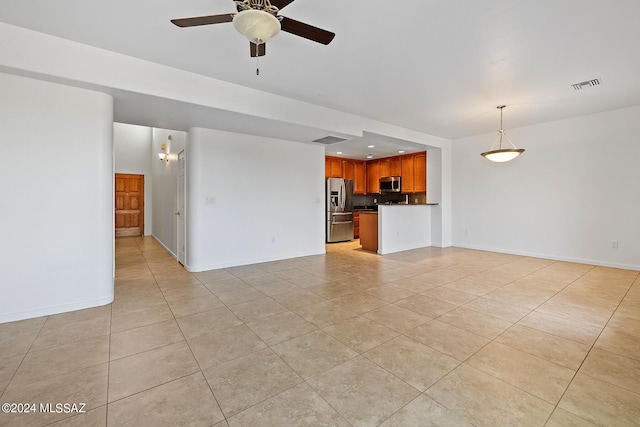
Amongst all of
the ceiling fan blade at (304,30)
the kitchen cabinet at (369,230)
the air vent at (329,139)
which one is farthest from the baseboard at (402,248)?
the ceiling fan blade at (304,30)

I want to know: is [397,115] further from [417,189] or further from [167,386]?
[167,386]

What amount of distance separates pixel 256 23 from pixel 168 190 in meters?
5.77

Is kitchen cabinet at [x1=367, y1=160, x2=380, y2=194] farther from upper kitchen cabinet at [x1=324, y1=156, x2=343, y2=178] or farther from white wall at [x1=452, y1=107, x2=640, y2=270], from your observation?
white wall at [x1=452, y1=107, x2=640, y2=270]

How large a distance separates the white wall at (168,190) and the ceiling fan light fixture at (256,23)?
3822 mm

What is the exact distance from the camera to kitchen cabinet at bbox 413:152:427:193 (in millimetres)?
7387

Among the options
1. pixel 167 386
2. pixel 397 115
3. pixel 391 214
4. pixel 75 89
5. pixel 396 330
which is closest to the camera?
pixel 167 386

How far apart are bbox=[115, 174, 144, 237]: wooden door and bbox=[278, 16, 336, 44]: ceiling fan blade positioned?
9374 mm

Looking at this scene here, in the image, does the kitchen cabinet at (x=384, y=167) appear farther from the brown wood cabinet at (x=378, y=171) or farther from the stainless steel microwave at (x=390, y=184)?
the stainless steel microwave at (x=390, y=184)

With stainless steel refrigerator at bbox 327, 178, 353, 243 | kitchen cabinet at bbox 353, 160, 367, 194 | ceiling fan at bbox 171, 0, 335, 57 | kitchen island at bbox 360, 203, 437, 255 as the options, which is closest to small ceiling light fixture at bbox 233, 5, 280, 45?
ceiling fan at bbox 171, 0, 335, 57

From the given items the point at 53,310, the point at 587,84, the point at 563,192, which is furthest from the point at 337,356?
the point at 563,192

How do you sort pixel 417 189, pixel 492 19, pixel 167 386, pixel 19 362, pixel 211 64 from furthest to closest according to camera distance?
pixel 417 189 < pixel 211 64 < pixel 492 19 < pixel 19 362 < pixel 167 386

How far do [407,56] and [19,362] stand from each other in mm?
4269

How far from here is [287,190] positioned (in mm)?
5617

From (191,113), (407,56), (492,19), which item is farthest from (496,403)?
(191,113)
